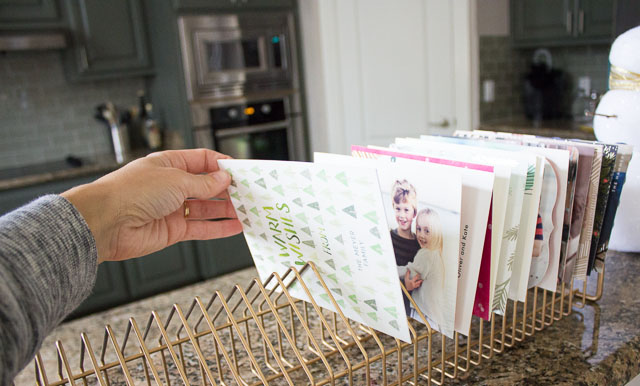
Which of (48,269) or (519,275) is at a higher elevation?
(48,269)

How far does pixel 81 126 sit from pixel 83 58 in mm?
528

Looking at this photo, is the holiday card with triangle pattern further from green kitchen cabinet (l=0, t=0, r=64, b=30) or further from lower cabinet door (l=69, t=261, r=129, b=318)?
green kitchen cabinet (l=0, t=0, r=64, b=30)

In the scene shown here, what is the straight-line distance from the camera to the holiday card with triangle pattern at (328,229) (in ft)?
1.88

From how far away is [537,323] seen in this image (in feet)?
2.66

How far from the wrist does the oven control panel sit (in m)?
2.42

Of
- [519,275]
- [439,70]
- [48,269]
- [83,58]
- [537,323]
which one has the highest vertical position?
[83,58]

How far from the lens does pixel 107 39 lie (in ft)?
9.28

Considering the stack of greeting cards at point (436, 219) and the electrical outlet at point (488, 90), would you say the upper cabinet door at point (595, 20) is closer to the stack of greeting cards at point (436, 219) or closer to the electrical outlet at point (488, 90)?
the electrical outlet at point (488, 90)

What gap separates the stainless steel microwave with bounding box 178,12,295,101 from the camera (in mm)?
2898

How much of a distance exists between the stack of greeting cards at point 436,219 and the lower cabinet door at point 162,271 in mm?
2269

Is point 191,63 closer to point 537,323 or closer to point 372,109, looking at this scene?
point 372,109

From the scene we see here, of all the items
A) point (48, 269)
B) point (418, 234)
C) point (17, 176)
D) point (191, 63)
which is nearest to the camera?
point (48, 269)

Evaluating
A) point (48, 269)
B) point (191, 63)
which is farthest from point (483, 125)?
point (48, 269)

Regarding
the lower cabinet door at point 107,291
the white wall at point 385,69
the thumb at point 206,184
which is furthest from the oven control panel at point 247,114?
the thumb at point 206,184
